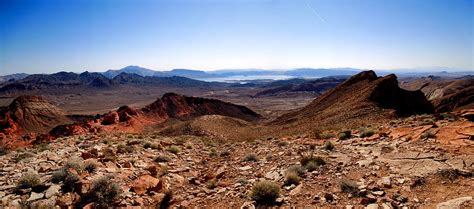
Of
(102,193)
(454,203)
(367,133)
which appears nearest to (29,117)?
(102,193)

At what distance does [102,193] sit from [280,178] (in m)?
5.02

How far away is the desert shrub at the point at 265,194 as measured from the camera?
7834mm

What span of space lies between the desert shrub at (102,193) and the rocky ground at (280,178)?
25 mm

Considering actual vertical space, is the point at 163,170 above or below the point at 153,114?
above

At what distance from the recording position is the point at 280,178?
9641mm

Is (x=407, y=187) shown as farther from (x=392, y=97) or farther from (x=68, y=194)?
(x=392, y=97)

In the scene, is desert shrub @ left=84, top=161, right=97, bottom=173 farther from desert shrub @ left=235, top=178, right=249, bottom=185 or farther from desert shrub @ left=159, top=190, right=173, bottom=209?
desert shrub @ left=235, top=178, right=249, bottom=185

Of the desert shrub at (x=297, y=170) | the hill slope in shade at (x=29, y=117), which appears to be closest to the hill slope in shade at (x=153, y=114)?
the hill slope in shade at (x=29, y=117)

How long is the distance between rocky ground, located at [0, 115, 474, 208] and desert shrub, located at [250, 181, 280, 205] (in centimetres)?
2

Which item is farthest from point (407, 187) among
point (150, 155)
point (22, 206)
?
point (150, 155)

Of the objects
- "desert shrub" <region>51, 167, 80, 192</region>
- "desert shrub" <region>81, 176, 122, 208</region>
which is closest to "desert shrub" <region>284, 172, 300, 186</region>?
"desert shrub" <region>81, 176, 122, 208</region>

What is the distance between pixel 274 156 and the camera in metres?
13.1

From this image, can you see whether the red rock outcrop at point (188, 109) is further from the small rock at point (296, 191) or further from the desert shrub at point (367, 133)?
the small rock at point (296, 191)

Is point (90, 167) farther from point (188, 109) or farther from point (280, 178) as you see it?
point (188, 109)
